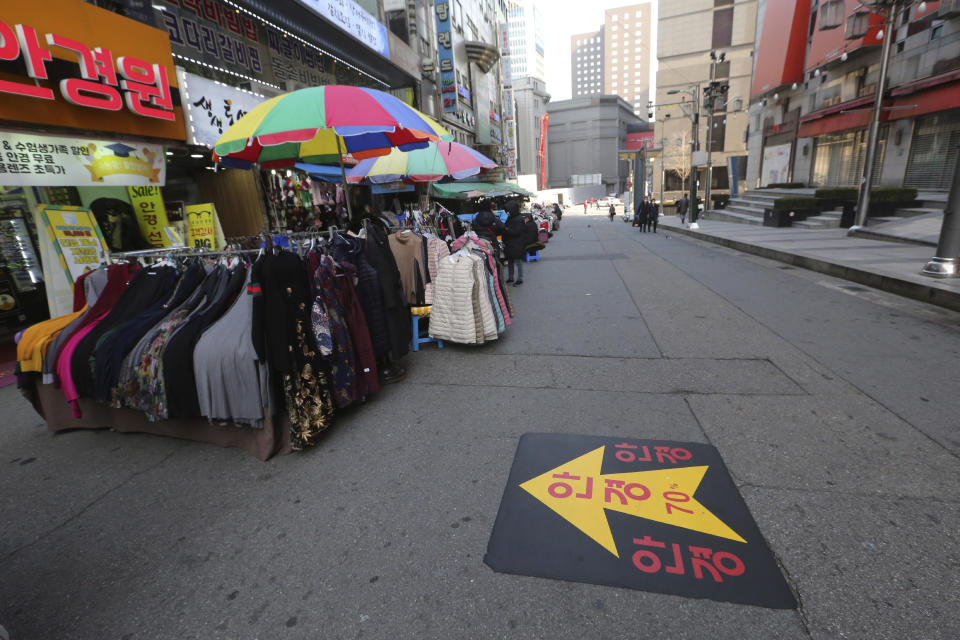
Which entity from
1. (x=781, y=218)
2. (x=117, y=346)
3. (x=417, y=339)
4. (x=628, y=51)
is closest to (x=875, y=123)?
(x=781, y=218)

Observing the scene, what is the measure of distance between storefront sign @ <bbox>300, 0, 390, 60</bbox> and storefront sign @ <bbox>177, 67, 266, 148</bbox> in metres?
3.18

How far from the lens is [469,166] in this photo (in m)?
8.36

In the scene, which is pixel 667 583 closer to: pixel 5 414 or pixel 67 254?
pixel 5 414

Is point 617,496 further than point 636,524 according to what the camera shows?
Yes

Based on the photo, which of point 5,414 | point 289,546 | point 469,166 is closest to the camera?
point 289,546

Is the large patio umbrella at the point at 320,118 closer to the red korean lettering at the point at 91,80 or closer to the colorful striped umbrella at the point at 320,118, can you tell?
the colorful striped umbrella at the point at 320,118

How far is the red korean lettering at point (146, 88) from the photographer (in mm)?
6379

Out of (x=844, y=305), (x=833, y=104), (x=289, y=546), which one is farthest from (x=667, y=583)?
(x=833, y=104)

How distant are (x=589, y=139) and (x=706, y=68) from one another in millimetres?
45810

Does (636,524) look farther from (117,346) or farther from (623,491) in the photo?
(117,346)

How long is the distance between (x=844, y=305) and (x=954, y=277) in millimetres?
2389

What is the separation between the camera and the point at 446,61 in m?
24.4

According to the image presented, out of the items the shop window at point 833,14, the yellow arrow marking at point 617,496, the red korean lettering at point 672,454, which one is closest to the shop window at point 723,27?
the shop window at point 833,14

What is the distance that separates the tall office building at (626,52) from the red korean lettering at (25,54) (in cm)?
17377
